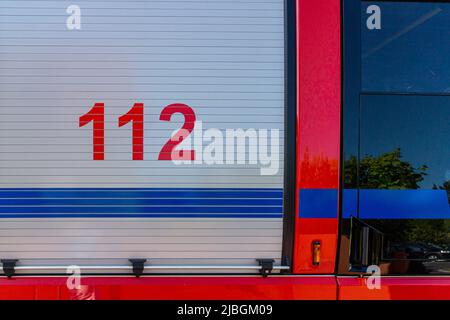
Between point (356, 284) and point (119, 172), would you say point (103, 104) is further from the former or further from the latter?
point (356, 284)

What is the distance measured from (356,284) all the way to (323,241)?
29 cm

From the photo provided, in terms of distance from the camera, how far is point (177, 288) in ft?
6.51

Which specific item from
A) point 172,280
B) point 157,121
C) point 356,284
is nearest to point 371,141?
point 356,284

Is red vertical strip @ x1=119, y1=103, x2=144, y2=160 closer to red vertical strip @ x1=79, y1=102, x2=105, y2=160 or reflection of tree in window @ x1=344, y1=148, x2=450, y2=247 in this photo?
red vertical strip @ x1=79, y1=102, x2=105, y2=160

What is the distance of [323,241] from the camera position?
77.0 inches

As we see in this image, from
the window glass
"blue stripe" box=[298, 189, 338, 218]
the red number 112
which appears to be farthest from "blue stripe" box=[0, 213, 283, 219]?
the window glass

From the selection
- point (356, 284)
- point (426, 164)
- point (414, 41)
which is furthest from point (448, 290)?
point (414, 41)

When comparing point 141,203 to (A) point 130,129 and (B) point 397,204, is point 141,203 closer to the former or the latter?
(A) point 130,129

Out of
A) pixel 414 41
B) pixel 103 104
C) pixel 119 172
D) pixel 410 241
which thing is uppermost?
pixel 414 41

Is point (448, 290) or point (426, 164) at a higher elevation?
point (426, 164)

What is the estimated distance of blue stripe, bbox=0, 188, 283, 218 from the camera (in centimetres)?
194

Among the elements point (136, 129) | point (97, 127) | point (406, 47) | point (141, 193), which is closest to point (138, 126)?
point (136, 129)

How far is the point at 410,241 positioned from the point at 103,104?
5.63 feet

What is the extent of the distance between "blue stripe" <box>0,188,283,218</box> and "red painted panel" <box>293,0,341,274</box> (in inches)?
7.4
